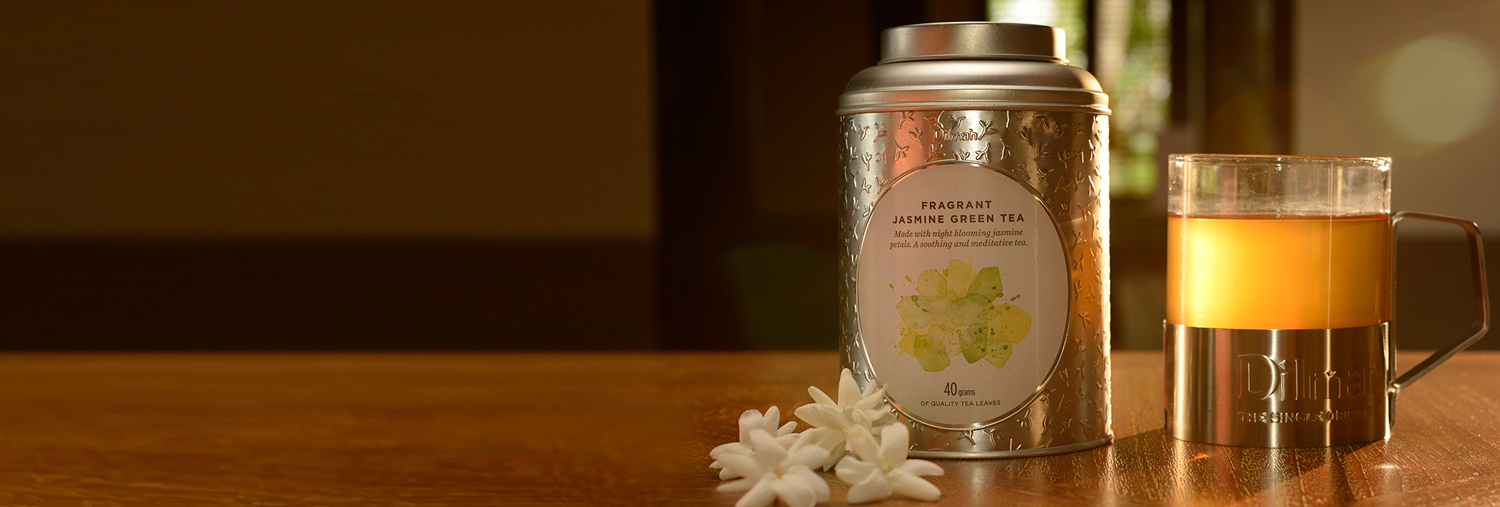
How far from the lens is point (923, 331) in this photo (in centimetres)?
64

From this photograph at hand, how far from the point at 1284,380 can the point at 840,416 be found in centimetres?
29

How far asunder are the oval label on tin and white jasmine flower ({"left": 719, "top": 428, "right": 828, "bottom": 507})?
11cm

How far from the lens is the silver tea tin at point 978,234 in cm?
63

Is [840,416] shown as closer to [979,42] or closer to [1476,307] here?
[979,42]

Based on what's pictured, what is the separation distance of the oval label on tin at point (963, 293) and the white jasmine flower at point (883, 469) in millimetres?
92

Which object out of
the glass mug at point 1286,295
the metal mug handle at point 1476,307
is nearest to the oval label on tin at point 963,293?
the glass mug at point 1286,295

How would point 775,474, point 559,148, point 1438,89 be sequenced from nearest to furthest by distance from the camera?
point 775,474
point 559,148
point 1438,89

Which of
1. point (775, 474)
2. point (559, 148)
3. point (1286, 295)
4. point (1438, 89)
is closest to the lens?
point (775, 474)

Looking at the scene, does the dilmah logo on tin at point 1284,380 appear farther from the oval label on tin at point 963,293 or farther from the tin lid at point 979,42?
the tin lid at point 979,42

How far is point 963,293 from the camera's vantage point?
2.07 feet

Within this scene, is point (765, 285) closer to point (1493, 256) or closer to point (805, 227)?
point (805, 227)

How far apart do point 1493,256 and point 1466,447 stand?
3.47 m

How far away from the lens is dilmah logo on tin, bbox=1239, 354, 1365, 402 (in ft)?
2.14

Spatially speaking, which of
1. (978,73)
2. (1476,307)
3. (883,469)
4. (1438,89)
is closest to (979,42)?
(978,73)
